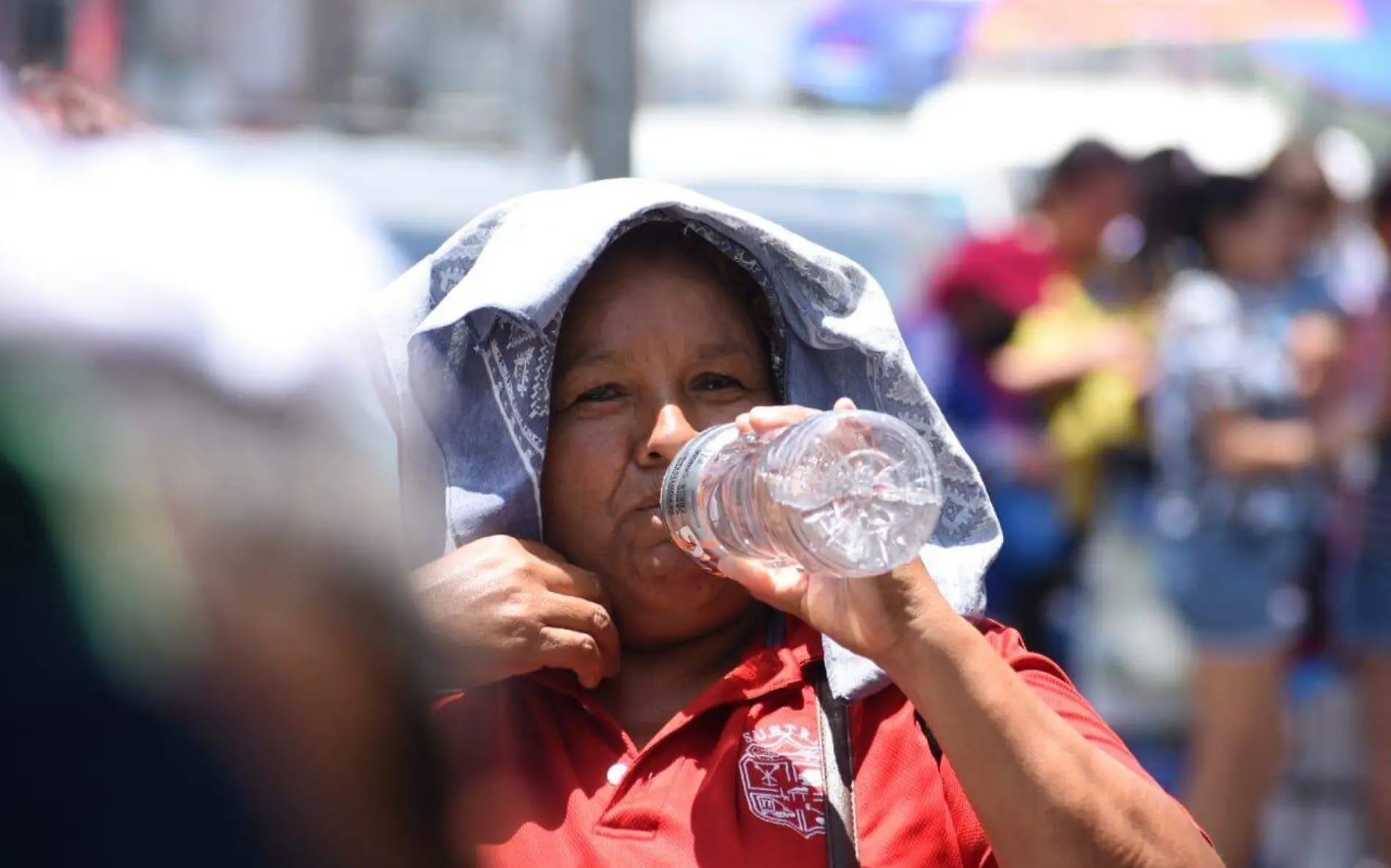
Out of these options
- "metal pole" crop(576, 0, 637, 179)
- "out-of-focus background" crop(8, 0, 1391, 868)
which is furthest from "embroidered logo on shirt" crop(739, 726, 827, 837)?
"out-of-focus background" crop(8, 0, 1391, 868)

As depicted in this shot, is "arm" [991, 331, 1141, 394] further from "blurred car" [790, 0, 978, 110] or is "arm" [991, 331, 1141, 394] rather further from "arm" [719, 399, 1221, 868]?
"blurred car" [790, 0, 978, 110]

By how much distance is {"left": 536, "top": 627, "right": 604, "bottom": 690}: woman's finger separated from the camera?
214cm

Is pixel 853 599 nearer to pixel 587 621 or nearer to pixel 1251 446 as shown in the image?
Result: pixel 587 621

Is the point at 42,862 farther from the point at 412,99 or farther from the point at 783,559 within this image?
the point at 412,99

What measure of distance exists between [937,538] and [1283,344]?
3.13 m

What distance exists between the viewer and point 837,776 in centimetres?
204

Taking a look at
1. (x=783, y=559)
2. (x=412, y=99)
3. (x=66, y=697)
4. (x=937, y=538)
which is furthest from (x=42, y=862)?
(x=412, y=99)

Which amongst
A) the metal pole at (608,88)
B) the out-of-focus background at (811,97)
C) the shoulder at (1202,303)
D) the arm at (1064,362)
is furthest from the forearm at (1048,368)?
the metal pole at (608,88)

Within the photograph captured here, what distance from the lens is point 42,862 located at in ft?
2.98

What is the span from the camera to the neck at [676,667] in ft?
7.64

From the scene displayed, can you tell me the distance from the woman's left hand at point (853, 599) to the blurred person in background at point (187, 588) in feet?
2.95

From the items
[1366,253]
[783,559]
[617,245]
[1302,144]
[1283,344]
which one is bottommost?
A: [1366,253]

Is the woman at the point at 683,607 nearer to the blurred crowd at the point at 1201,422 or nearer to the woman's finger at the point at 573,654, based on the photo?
the woman's finger at the point at 573,654

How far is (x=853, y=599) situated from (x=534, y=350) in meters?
0.65
